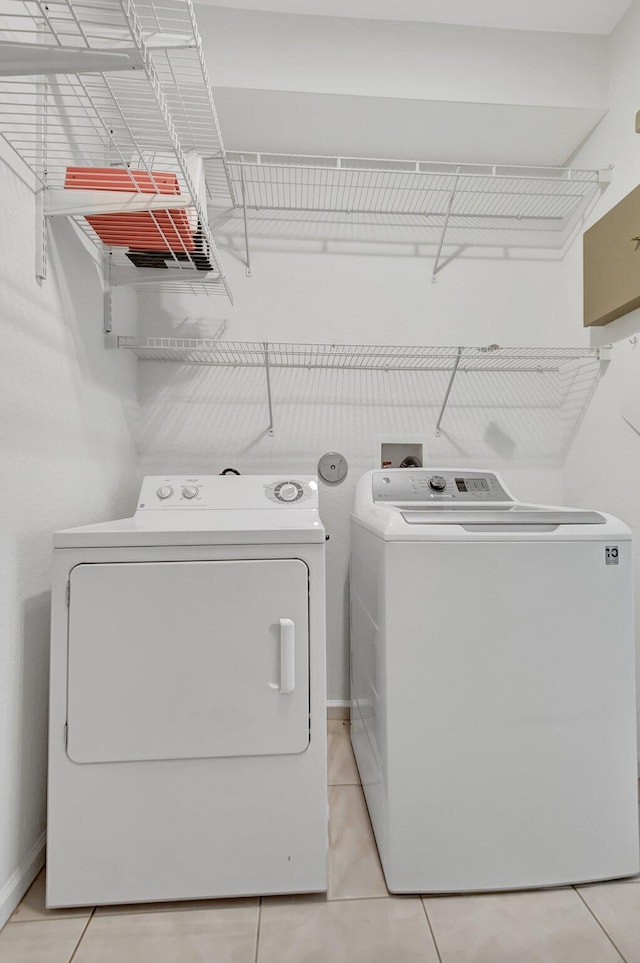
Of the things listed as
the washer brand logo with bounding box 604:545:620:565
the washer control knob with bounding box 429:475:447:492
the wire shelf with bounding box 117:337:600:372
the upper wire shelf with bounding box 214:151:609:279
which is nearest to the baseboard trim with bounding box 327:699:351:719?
the washer control knob with bounding box 429:475:447:492

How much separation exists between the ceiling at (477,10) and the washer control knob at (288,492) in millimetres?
1774

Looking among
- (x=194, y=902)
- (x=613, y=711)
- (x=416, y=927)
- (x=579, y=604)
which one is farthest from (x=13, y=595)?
(x=613, y=711)

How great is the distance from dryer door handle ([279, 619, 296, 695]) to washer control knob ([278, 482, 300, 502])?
742 mm

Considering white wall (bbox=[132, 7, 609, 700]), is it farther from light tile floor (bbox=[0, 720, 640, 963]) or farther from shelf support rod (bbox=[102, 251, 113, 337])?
light tile floor (bbox=[0, 720, 640, 963])

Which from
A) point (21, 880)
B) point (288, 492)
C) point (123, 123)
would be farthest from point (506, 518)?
point (21, 880)

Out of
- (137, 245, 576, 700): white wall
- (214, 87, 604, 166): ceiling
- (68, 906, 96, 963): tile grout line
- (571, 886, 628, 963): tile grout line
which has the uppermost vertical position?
(214, 87, 604, 166): ceiling

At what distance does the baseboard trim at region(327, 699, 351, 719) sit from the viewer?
2.31 meters

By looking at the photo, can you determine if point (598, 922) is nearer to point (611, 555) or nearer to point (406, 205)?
point (611, 555)

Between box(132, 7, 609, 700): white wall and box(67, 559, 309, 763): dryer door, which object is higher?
box(132, 7, 609, 700): white wall

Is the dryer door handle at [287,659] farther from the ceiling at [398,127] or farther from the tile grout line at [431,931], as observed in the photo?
the ceiling at [398,127]

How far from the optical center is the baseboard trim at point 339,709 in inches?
90.8

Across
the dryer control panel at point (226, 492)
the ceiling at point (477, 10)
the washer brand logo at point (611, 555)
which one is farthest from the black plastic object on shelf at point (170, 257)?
the washer brand logo at point (611, 555)

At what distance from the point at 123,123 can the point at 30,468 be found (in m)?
0.91

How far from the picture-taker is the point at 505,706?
1.33 meters
